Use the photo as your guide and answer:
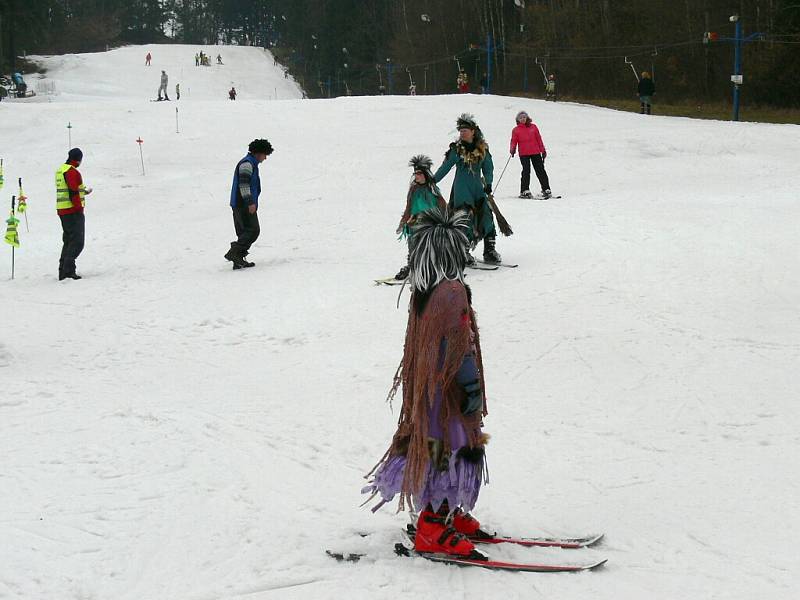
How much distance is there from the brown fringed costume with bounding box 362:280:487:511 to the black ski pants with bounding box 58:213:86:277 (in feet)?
31.4

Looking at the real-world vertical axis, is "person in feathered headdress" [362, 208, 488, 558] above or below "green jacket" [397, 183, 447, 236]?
below

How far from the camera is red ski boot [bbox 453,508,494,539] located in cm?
489

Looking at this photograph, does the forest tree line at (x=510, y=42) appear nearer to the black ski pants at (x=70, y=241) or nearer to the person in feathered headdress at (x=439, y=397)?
the black ski pants at (x=70, y=241)

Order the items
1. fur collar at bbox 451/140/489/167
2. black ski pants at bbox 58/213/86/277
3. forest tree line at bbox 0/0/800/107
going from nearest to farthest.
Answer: fur collar at bbox 451/140/489/167, black ski pants at bbox 58/213/86/277, forest tree line at bbox 0/0/800/107

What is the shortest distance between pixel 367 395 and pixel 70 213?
7169 millimetres

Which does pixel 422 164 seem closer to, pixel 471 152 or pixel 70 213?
pixel 471 152

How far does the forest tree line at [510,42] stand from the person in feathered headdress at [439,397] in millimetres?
23882

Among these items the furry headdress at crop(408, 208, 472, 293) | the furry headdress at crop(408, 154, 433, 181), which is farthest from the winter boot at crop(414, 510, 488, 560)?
the furry headdress at crop(408, 154, 433, 181)

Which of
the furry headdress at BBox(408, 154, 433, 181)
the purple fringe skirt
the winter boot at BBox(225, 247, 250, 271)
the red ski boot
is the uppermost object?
the furry headdress at BBox(408, 154, 433, 181)

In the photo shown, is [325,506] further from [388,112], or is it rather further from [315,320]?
[388,112]

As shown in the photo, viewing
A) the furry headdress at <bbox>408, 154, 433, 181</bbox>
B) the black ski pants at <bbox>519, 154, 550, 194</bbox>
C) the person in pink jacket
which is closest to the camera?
the furry headdress at <bbox>408, 154, 433, 181</bbox>

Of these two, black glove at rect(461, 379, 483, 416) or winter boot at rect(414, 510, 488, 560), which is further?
winter boot at rect(414, 510, 488, 560)

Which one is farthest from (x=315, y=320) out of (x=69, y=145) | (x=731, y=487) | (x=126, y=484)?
(x=69, y=145)

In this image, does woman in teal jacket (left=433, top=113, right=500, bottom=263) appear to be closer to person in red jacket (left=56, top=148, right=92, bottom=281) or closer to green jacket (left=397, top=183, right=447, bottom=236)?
green jacket (left=397, top=183, right=447, bottom=236)
